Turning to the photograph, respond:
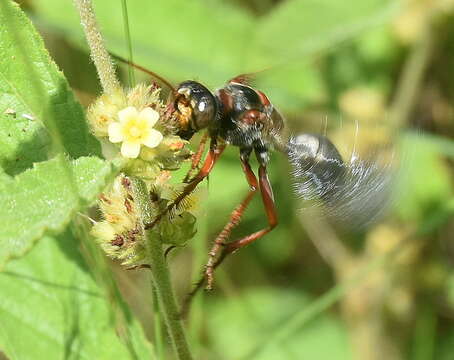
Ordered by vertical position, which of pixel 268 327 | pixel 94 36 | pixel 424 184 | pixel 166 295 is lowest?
pixel 268 327

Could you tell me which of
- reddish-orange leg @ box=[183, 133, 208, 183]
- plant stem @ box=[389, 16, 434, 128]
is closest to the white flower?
reddish-orange leg @ box=[183, 133, 208, 183]

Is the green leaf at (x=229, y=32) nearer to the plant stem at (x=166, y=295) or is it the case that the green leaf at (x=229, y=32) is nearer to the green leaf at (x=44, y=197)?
the plant stem at (x=166, y=295)

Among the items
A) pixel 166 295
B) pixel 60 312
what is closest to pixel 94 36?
pixel 166 295

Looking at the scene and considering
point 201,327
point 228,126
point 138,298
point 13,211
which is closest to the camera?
point 13,211

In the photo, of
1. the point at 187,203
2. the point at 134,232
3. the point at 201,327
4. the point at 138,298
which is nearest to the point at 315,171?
the point at 187,203

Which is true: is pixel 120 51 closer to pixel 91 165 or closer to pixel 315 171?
pixel 315 171

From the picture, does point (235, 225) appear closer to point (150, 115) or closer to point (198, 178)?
point (198, 178)
